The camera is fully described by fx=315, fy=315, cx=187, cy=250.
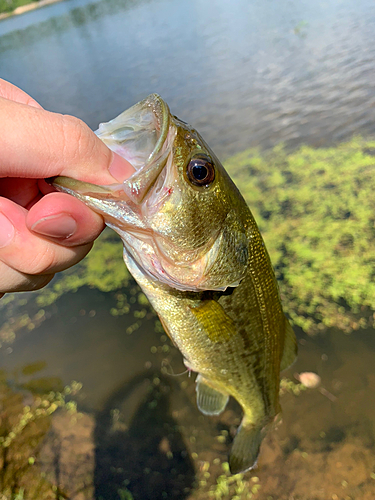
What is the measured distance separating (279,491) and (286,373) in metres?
0.97

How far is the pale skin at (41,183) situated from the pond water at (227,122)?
247 cm

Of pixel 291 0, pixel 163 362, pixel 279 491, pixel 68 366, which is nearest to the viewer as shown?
pixel 279 491

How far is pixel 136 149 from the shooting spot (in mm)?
1364

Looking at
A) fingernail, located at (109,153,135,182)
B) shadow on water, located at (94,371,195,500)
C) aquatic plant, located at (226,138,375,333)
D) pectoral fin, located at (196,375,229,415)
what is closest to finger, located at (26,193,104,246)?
fingernail, located at (109,153,135,182)

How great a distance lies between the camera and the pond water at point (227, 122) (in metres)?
2.67

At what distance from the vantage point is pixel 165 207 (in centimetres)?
131

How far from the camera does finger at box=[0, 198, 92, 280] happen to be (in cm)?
115

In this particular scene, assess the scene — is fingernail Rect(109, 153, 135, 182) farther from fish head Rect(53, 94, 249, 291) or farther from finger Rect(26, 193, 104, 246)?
finger Rect(26, 193, 104, 246)

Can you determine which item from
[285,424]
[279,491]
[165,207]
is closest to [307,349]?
[285,424]

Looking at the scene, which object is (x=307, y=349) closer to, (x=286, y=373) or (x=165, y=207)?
(x=286, y=373)

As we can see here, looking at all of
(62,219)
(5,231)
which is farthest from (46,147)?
(5,231)

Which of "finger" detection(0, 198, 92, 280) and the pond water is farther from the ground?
"finger" detection(0, 198, 92, 280)

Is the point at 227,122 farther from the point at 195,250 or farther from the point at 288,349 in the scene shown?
the point at 195,250

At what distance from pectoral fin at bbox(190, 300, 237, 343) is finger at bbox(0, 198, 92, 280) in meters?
0.72
